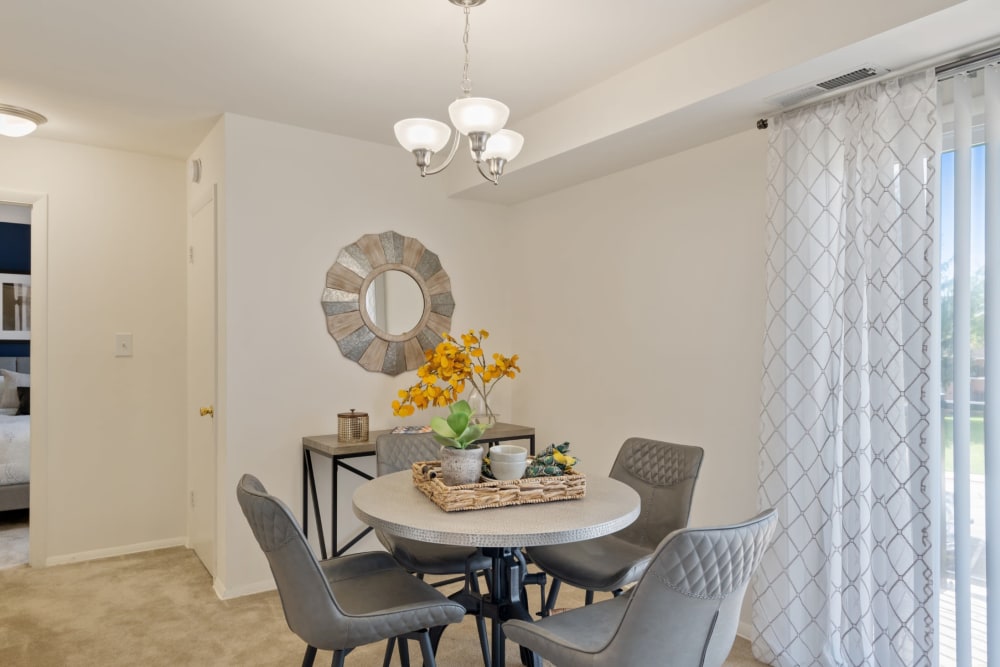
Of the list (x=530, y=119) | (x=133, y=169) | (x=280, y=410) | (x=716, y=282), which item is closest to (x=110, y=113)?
(x=133, y=169)

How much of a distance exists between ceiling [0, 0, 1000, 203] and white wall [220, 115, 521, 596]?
0.24 meters

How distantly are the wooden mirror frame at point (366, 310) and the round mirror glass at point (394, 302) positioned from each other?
0.02m

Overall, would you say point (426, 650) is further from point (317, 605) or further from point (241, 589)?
point (241, 589)

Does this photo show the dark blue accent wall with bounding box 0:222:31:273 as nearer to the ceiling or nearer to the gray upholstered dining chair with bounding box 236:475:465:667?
the ceiling

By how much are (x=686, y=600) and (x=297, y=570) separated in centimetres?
93

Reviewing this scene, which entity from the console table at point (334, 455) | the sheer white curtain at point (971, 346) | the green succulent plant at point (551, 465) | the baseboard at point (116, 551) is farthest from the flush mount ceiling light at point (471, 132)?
the baseboard at point (116, 551)

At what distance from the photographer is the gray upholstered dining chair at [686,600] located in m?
1.39

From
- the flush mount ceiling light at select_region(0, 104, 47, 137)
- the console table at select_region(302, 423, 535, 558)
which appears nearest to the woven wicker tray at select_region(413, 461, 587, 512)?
the console table at select_region(302, 423, 535, 558)

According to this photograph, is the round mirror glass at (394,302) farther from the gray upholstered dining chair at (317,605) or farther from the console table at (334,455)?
the gray upholstered dining chair at (317,605)

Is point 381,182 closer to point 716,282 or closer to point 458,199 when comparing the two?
point 458,199

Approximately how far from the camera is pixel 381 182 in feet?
12.1

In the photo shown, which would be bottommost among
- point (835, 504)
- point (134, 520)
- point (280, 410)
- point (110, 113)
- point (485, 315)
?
point (134, 520)

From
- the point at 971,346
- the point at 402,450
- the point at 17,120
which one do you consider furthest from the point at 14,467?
the point at 971,346

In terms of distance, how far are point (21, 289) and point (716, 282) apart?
5.81 metres
